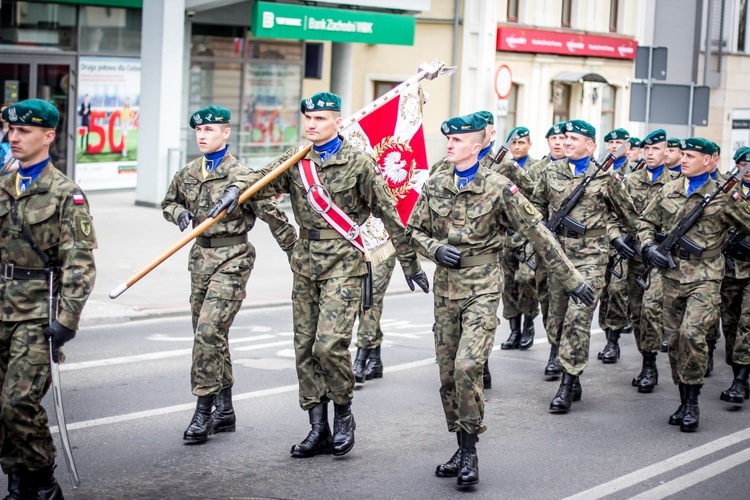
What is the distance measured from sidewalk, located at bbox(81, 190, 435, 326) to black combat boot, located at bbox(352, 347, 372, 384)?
3.71 metres

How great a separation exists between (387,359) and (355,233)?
12.3 ft

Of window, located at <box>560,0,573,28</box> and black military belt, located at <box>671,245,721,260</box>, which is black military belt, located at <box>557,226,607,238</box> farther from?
window, located at <box>560,0,573,28</box>

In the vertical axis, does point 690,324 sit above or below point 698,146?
below

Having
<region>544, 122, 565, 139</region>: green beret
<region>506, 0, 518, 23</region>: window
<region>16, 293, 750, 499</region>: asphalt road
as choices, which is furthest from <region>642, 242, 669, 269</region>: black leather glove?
<region>506, 0, 518, 23</region>: window

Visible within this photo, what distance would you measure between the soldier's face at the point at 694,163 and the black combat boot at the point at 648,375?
187cm

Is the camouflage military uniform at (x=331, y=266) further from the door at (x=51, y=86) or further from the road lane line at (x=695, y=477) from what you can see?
the door at (x=51, y=86)

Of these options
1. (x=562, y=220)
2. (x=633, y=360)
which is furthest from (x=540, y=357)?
(x=562, y=220)

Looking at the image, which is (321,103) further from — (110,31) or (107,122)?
(107,122)

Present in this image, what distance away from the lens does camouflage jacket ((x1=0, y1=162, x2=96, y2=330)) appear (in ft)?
21.2

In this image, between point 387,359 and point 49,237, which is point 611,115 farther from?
point 49,237

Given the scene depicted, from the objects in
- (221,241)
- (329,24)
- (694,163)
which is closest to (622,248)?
(694,163)

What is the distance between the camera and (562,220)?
1007cm

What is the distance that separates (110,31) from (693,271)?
654 inches

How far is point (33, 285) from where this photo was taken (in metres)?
6.52
